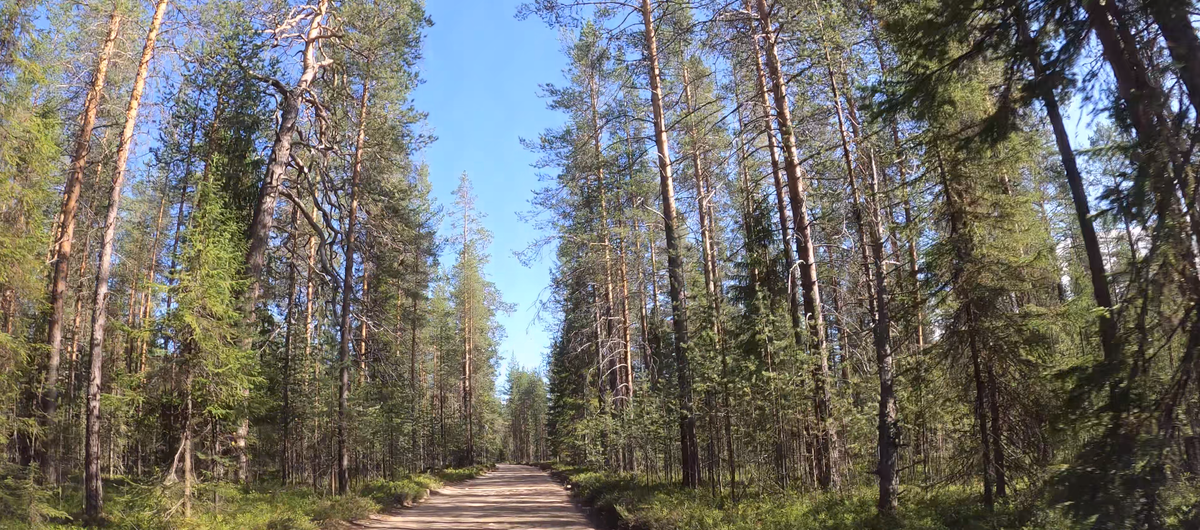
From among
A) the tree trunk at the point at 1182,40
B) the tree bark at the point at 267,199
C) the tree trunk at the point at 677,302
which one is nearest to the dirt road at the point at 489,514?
the tree trunk at the point at 677,302

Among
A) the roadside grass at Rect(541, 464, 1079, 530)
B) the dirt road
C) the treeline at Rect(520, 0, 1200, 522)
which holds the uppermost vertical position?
the treeline at Rect(520, 0, 1200, 522)

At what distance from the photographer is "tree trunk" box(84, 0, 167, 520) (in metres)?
10.2

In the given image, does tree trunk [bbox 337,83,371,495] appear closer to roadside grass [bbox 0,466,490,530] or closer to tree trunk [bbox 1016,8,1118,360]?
roadside grass [bbox 0,466,490,530]

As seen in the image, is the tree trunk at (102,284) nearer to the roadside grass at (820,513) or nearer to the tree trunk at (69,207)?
the tree trunk at (69,207)

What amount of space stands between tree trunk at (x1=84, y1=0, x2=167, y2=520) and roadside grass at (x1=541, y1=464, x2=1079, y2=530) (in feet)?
29.8

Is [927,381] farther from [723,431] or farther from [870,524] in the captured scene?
[723,431]

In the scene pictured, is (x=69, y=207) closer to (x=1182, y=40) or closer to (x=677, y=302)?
(x=677, y=302)

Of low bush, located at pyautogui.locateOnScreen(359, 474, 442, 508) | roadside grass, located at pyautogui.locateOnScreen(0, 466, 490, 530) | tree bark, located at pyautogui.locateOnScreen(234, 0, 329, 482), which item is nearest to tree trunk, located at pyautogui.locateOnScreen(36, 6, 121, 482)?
roadside grass, located at pyautogui.locateOnScreen(0, 466, 490, 530)

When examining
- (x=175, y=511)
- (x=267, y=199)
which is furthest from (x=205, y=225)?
(x=175, y=511)

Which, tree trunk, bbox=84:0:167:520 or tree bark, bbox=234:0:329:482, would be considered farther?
tree bark, bbox=234:0:329:482

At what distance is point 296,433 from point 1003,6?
2044 cm

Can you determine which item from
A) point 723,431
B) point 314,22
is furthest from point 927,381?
point 314,22

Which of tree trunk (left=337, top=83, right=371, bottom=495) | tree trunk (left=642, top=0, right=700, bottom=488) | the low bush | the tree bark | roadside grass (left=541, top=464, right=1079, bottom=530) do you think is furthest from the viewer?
tree trunk (left=337, top=83, right=371, bottom=495)

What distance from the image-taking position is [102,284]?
1152cm
